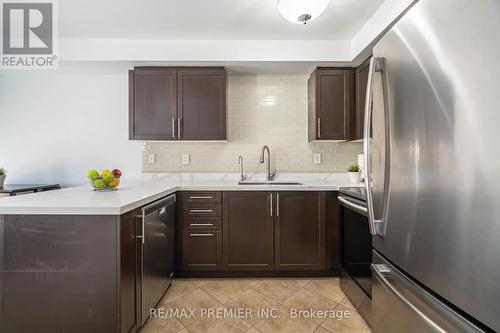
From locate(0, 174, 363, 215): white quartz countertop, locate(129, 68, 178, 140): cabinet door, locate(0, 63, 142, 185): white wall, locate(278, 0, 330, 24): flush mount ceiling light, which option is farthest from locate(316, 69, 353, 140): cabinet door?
locate(0, 63, 142, 185): white wall

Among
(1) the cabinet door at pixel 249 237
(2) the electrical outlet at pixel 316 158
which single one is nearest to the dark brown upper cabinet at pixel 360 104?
(2) the electrical outlet at pixel 316 158

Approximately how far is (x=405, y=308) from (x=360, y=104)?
2.08 m

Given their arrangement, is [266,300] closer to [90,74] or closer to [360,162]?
[360,162]

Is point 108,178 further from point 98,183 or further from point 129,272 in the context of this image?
point 129,272

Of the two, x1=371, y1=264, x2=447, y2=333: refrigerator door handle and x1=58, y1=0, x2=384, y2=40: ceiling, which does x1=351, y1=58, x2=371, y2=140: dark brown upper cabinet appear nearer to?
x1=58, y1=0, x2=384, y2=40: ceiling

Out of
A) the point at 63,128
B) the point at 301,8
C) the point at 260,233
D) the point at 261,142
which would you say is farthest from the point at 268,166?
the point at 63,128

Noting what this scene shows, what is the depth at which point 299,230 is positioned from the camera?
2357 mm

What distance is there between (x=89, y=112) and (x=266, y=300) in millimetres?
Answer: 2925

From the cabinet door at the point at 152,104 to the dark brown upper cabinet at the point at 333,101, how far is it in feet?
5.14

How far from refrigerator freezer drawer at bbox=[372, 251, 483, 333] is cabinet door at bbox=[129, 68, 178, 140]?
2.27 m

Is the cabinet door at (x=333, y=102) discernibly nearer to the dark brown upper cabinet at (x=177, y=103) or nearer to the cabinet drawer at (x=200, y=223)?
the dark brown upper cabinet at (x=177, y=103)

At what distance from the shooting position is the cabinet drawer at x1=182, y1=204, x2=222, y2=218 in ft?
7.77

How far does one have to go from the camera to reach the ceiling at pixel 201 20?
1996 millimetres

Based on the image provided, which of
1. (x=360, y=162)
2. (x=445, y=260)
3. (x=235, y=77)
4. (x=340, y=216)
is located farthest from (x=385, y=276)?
(x=235, y=77)
